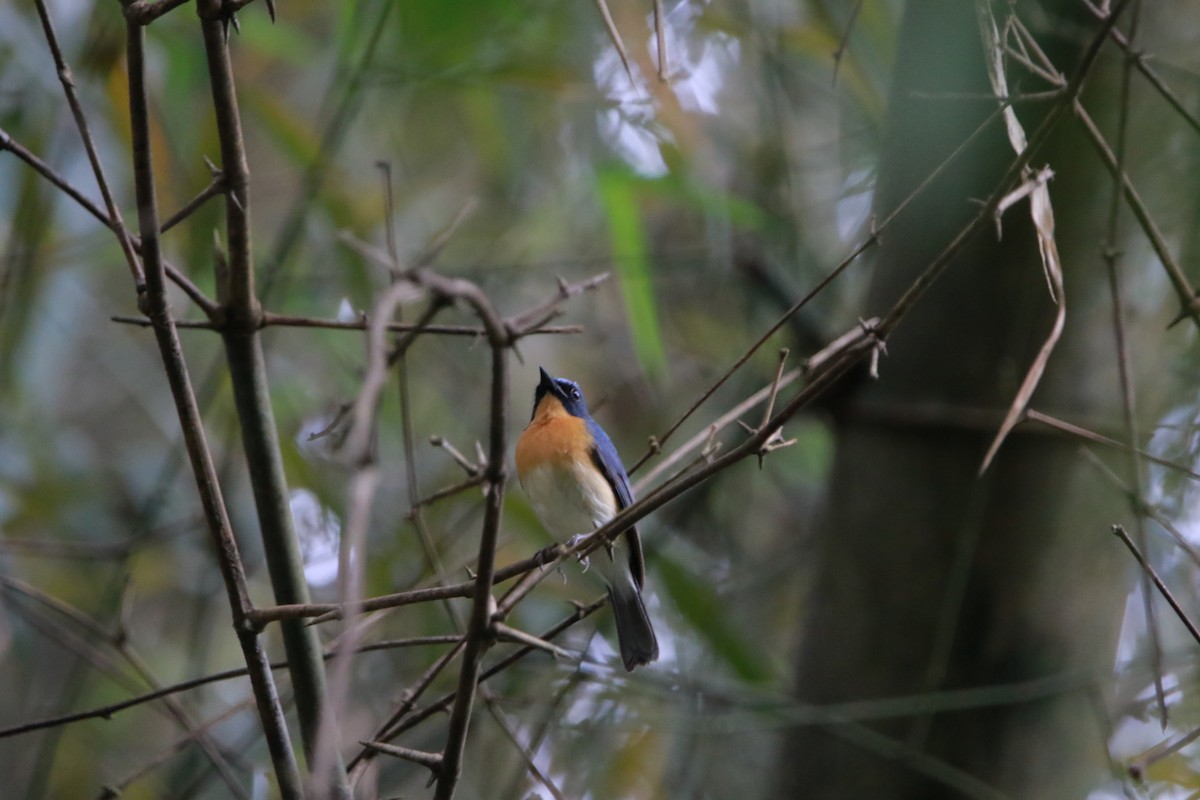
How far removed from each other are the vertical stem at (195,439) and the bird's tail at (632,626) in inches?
74.4

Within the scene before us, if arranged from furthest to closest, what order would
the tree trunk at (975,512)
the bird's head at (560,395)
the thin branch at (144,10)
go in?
the bird's head at (560,395) < the tree trunk at (975,512) < the thin branch at (144,10)

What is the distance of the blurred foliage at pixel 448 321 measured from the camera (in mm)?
3617

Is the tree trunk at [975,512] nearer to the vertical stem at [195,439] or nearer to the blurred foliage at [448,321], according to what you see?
the blurred foliage at [448,321]

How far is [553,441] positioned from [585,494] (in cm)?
22

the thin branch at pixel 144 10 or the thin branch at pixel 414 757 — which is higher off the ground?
the thin branch at pixel 144 10

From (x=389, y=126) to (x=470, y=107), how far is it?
51 centimetres

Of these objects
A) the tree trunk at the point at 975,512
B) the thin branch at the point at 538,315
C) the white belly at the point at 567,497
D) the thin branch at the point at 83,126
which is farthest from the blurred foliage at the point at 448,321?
the thin branch at the point at 538,315

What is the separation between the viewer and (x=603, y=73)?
5262 millimetres

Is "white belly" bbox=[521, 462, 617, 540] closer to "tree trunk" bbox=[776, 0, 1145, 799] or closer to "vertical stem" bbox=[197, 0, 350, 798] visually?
"tree trunk" bbox=[776, 0, 1145, 799]

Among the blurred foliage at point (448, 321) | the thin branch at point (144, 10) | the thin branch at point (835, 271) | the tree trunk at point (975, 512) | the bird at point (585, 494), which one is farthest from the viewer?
the bird at point (585, 494)

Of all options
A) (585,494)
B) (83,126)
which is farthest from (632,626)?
(83,126)

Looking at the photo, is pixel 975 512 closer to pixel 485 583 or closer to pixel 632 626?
pixel 632 626

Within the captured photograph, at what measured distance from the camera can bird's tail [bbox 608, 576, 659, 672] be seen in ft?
12.0

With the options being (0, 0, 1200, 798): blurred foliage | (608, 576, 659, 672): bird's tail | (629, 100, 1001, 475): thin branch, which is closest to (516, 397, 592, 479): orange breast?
(0, 0, 1200, 798): blurred foliage
